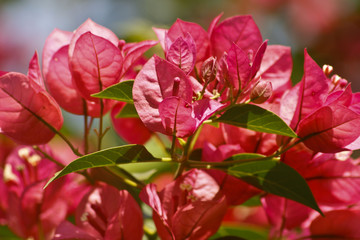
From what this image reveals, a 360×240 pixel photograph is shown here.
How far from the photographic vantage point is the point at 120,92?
766 millimetres

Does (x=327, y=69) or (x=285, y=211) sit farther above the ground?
(x=327, y=69)

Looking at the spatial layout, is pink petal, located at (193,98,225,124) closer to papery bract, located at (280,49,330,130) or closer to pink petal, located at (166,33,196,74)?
pink petal, located at (166,33,196,74)

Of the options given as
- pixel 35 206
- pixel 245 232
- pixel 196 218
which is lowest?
pixel 245 232

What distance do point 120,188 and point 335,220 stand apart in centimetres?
43

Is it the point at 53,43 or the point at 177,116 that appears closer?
the point at 177,116

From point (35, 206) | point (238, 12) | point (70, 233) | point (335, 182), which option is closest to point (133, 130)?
point (35, 206)

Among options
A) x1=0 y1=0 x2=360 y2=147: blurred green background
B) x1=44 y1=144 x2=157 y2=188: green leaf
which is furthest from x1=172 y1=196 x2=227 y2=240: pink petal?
x1=0 y1=0 x2=360 y2=147: blurred green background

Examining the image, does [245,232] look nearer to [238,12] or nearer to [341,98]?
[341,98]

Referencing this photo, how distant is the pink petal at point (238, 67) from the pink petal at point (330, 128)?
0.12 m

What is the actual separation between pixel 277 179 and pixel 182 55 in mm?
263

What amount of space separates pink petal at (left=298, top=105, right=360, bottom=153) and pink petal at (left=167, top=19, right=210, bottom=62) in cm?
24

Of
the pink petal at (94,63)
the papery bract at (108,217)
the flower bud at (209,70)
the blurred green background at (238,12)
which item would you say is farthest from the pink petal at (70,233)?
the blurred green background at (238,12)

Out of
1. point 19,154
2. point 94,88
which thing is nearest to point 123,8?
point 19,154

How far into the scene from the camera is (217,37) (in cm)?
91
